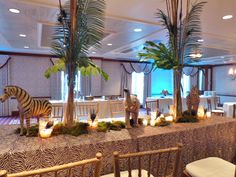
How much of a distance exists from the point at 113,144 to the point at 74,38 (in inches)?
36.8

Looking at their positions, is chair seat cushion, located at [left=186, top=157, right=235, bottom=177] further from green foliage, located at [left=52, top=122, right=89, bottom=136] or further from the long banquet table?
green foliage, located at [left=52, top=122, right=89, bottom=136]

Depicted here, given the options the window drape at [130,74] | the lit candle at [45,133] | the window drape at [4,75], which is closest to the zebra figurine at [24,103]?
the lit candle at [45,133]

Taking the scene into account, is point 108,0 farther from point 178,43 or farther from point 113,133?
point 113,133

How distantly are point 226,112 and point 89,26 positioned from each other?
6316 mm

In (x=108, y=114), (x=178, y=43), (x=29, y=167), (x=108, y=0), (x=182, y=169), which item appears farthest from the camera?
(x=108, y=114)

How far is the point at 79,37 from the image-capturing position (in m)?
1.62

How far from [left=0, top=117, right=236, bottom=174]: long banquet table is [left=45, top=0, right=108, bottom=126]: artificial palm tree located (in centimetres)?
34

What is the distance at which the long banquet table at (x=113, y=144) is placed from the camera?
4.04 feet

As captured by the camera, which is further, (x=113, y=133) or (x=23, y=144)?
(x=113, y=133)

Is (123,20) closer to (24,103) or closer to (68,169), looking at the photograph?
(24,103)

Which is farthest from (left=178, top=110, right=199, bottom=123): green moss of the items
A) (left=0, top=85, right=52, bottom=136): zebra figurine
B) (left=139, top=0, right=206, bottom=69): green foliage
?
(left=0, top=85, right=52, bottom=136): zebra figurine

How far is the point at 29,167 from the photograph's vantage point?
1.23m

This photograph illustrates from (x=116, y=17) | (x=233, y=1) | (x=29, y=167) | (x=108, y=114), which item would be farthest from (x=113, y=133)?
(x=108, y=114)

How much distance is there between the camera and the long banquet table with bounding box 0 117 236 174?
1230 millimetres
